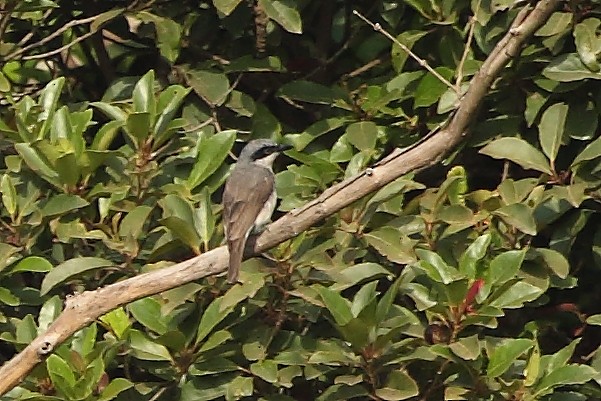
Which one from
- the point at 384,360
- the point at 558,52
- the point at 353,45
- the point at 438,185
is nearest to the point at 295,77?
the point at 353,45

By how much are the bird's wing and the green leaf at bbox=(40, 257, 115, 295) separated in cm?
48

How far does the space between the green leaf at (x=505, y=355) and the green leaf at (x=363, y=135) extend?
0.81 m

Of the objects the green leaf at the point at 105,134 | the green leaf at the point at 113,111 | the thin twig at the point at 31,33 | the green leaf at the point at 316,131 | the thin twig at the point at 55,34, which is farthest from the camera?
the thin twig at the point at 31,33

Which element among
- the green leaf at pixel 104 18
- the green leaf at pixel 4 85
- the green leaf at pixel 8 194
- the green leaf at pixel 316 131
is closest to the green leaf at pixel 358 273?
the green leaf at pixel 316 131

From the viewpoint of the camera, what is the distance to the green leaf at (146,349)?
3.68 metres

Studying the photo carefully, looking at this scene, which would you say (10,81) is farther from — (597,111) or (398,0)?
(597,111)

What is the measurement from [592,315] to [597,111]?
2.28ft

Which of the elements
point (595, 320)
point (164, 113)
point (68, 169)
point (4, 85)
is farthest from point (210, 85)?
point (595, 320)

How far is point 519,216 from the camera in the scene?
12.2 ft

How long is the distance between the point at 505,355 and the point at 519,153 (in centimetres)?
64

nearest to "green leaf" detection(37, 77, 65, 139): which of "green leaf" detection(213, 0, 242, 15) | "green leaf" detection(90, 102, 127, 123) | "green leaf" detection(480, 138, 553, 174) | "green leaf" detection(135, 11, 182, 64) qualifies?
"green leaf" detection(90, 102, 127, 123)

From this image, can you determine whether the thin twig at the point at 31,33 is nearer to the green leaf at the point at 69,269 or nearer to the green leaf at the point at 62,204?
the green leaf at the point at 62,204

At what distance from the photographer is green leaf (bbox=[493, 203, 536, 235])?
368cm

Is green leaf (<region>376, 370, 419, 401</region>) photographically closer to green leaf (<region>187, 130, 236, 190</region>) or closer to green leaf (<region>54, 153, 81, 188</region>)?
green leaf (<region>187, 130, 236, 190</region>)
